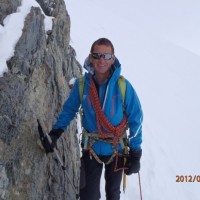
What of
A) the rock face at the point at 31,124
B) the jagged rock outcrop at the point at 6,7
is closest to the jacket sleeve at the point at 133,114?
the rock face at the point at 31,124

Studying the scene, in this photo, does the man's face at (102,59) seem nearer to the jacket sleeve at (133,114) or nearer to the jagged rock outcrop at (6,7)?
the jacket sleeve at (133,114)

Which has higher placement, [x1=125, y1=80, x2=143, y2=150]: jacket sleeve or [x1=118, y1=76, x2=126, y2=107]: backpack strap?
[x1=118, y1=76, x2=126, y2=107]: backpack strap

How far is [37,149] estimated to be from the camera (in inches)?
175

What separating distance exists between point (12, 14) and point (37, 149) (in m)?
2.16

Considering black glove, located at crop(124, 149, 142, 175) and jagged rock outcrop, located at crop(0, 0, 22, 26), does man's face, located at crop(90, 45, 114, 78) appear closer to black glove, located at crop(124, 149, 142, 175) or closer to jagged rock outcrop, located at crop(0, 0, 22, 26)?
black glove, located at crop(124, 149, 142, 175)

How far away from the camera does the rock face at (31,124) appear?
12.9 feet

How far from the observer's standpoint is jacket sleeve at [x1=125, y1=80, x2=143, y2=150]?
4.11 metres

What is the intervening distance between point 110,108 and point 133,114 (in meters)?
0.31

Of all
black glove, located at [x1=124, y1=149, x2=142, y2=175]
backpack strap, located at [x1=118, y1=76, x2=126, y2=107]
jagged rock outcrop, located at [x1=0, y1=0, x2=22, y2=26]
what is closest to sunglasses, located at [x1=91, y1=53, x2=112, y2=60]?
backpack strap, located at [x1=118, y1=76, x2=126, y2=107]

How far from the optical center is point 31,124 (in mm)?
4453

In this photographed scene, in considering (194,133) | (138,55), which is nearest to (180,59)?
(138,55)
